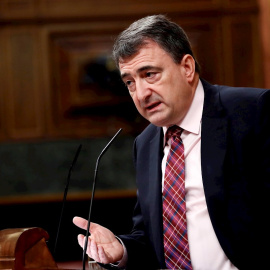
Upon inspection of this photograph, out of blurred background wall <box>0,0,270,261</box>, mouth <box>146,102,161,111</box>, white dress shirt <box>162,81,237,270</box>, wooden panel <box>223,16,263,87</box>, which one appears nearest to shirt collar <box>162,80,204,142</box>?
white dress shirt <box>162,81,237,270</box>

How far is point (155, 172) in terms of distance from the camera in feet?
7.06

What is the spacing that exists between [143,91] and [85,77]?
7.88 feet

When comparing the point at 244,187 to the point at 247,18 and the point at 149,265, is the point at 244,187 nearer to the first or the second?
the point at 149,265

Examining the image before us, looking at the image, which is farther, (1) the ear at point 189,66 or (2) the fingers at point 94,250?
(1) the ear at point 189,66

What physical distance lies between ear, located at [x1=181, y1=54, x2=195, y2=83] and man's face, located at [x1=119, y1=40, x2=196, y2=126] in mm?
39

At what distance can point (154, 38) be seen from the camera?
81.6 inches

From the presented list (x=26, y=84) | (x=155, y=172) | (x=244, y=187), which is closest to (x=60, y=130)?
(x=26, y=84)

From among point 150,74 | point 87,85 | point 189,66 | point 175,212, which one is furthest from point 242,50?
A: point 175,212

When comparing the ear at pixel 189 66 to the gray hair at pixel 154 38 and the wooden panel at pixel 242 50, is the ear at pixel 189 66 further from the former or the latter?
the wooden panel at pixel 242 50

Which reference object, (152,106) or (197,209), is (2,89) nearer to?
(152,106)

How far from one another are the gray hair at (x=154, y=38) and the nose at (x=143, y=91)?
120 mm

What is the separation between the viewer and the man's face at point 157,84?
6.72ft

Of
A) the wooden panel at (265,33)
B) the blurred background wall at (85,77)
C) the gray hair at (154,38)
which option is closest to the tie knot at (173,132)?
the gray hair at (154,38)

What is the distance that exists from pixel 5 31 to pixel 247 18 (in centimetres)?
186
